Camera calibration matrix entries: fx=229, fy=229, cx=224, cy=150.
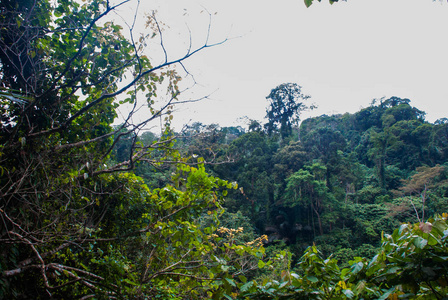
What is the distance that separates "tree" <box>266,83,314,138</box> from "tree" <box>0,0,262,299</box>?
1494cm

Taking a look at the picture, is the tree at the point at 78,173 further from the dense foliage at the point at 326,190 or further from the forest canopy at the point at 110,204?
the dense foliage at the point at 326,190

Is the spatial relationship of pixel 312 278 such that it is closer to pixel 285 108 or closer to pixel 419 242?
pixel 419 242

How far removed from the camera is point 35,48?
7.25 feet

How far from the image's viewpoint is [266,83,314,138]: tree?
54.1 feet

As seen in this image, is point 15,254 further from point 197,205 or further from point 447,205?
point 447,205

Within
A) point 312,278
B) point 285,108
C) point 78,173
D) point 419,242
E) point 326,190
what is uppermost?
point 285,108

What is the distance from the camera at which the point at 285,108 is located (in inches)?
659

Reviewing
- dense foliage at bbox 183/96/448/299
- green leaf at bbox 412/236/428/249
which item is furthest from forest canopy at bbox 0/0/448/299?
dense foliage at bbox 183/96/448/299

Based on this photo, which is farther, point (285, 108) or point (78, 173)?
point (285, 108)

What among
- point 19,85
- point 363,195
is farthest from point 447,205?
point 19,85

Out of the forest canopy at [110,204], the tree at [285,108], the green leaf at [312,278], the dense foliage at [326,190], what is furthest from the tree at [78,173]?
the tree at [285,108]

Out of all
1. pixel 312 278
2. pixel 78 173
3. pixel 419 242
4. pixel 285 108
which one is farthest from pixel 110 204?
pixel 285 108

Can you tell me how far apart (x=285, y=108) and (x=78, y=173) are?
53.5 feet

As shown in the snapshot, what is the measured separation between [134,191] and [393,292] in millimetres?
2343
